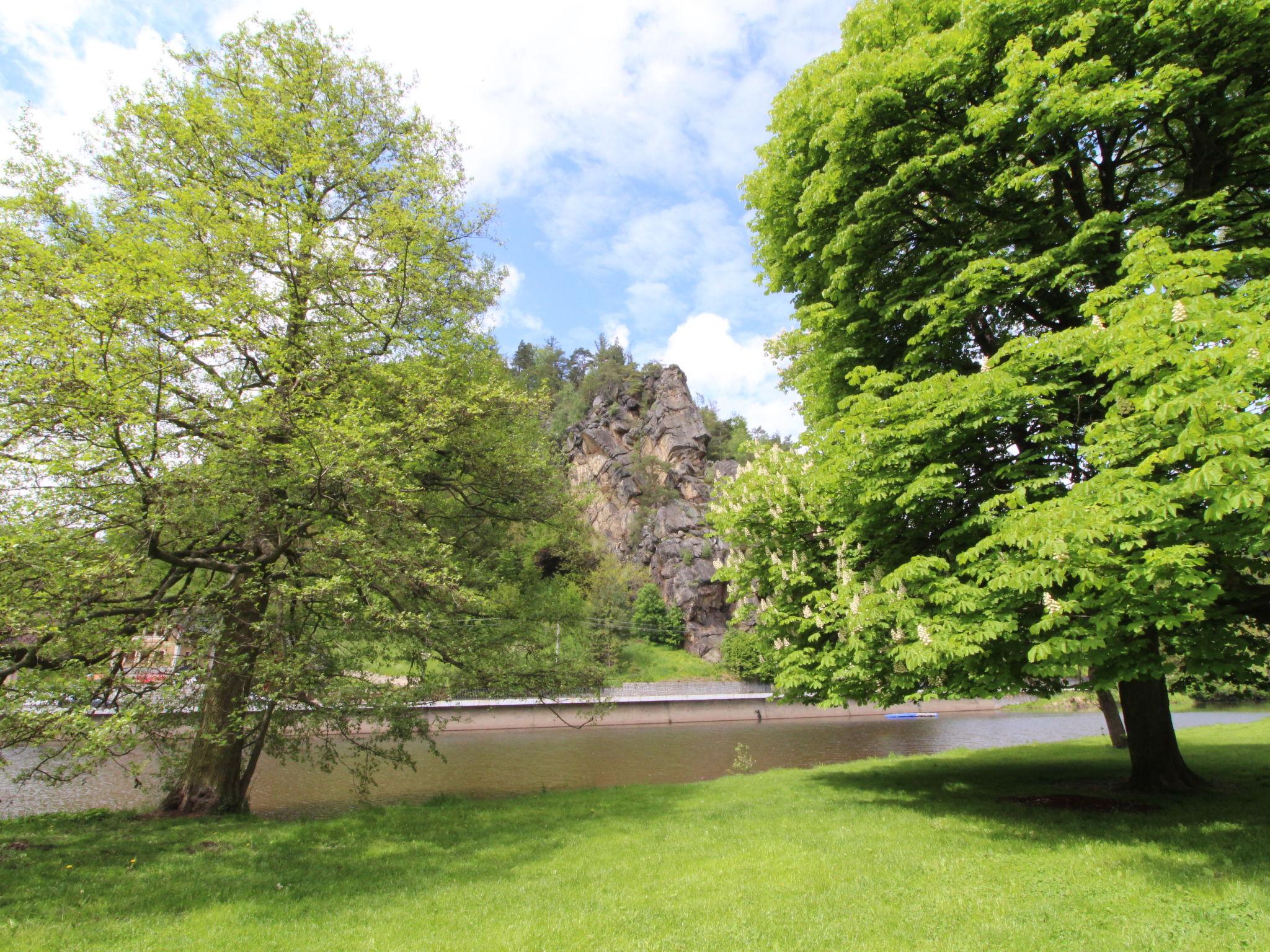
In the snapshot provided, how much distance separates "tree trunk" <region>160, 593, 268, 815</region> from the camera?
400 inches

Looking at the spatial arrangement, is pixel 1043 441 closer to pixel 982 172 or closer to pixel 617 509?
pixel 982 172

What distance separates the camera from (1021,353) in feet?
28.8

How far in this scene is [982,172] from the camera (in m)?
10.7

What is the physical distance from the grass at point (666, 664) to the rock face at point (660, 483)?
2.37 metres

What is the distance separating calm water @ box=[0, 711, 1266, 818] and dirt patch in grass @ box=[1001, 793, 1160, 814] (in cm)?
1138

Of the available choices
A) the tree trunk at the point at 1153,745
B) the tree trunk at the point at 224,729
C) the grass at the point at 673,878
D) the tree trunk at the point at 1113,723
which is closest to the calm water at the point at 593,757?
the tree trunk at the point at 224,729

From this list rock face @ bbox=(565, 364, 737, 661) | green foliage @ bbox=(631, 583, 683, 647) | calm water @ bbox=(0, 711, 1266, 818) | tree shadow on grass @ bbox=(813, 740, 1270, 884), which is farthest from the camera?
rock face @ bbox=(565, 364, 737, 661)

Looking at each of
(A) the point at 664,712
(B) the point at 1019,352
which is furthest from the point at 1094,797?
(A) the point at 664,712

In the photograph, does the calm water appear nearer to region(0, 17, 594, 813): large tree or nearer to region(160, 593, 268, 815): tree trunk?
region(160, 593, 268, 815): tree trunk

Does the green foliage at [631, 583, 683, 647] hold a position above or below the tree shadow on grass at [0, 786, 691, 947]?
above

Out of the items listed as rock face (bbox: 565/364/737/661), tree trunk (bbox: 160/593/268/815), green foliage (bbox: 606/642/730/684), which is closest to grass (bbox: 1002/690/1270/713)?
green foliage (bbox: 606/642/730/684)

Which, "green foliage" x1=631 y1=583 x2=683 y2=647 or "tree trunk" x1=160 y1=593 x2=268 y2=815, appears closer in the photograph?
"tree trunk" x1=160 y1=593 x2=268 y2=815

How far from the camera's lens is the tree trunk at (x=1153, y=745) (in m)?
11.7

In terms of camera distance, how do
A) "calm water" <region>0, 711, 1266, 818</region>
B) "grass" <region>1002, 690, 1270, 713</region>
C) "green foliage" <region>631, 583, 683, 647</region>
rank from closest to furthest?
"calm water" <region>0, 711, 1266, 818</region>
"grass" <region>1002, 690, 1270, 713</region>
"green foliage" <region>631, 583, 683, 647</region>
